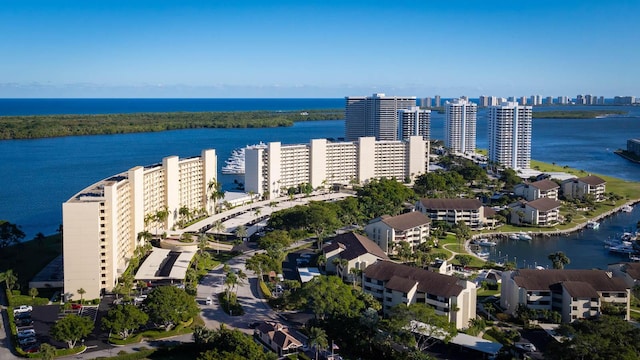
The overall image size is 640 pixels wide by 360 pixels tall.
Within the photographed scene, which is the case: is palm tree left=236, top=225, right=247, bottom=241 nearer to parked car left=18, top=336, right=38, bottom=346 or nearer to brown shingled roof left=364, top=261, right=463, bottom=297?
brown shingled roof left=364, top=261, right=463, bottom=297

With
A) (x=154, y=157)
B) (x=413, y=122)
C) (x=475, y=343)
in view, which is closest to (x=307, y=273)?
(x=475, y=343)

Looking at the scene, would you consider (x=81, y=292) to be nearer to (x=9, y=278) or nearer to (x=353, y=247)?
(x=9, y=278)

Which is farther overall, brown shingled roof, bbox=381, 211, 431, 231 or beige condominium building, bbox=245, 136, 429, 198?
beige condominium building, bbox=245, 136, 429, 198

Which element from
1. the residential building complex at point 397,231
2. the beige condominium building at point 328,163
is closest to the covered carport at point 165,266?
the residential building complex at point 397,231

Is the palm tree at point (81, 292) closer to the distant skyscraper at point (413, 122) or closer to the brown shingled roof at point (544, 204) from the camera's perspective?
the brown shingled roof at point (544, 204)

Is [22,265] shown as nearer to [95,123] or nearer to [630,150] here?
[630,150]

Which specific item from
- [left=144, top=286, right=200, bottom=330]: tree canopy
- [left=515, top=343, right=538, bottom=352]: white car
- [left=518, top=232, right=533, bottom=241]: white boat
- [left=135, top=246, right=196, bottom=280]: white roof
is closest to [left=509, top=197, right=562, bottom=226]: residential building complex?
[left=518, top=232, right=533, bottom=241]: white boat

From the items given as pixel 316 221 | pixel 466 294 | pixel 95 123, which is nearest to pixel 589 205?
pixel 316 221
